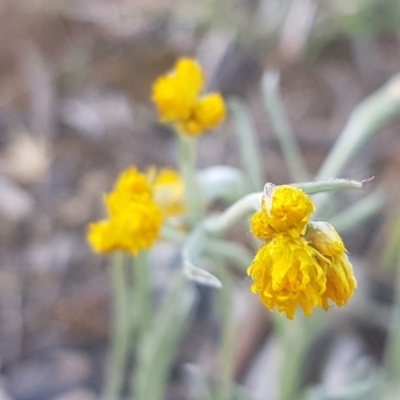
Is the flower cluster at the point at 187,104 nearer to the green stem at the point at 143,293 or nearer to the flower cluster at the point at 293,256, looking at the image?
the green stem at the point at 143,293

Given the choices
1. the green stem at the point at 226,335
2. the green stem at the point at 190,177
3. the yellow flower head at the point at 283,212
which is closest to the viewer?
the yellow flower head at the point at 283,212

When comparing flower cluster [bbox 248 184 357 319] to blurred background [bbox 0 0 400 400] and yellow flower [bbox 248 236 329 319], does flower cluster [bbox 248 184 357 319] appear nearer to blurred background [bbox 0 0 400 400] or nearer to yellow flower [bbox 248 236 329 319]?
yellow flower [bbox 248 236 329 319]

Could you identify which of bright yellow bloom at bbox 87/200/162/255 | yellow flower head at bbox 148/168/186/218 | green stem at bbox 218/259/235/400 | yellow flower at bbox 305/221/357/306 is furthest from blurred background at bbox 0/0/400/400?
yellow flower at bbox 305/221/357/306

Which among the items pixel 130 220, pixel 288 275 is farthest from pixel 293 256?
pixel 130 220

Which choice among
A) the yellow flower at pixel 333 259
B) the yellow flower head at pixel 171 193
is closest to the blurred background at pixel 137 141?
the yellow flower head at pixel 171 193

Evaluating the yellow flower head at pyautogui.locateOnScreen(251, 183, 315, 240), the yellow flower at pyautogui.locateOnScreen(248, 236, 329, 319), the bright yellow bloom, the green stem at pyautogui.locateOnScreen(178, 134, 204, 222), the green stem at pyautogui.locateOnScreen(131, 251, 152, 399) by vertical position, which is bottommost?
the yellow flower at pyautogui.locateOnScreen(248, 236, 329, 319)

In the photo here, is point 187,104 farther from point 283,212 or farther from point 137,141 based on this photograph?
point 137,141
